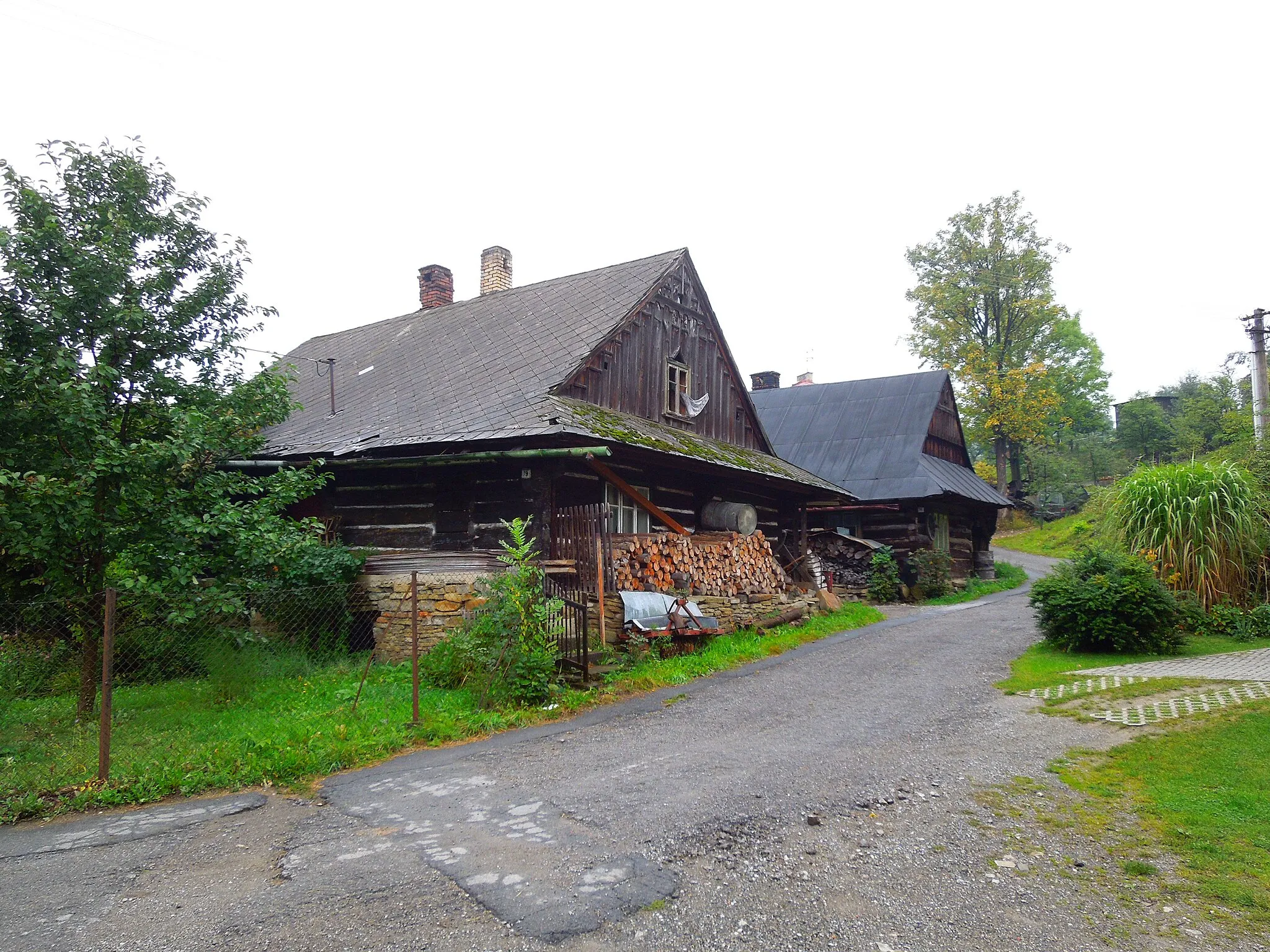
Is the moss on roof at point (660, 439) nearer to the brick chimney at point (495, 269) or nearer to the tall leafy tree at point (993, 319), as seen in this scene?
the brick chimney at point (495, 269)

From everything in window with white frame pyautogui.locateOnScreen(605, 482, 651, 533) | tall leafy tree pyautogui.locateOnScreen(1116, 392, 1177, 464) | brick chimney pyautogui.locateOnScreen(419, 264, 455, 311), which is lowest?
window with white frame pyautogui.locateOnScreen(605, 482, 651, 533)

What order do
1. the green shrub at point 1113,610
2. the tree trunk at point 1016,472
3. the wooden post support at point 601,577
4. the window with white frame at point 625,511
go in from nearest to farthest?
the wooden post support at point 601,577 < the green shrub at point 1113,610 < the window with white frame at point 625,511 < the tree trunk at point 1016,472

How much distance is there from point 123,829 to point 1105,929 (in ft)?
18.8

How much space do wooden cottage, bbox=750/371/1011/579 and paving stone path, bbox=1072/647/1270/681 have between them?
1043cm

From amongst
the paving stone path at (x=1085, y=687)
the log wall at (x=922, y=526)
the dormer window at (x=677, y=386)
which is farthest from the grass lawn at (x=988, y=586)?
the paving stone path at (x=1085, y=687)

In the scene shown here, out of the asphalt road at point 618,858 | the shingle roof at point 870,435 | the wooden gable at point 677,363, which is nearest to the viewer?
the asphalt road at point 618,858

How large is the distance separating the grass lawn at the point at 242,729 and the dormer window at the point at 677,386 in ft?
19.6

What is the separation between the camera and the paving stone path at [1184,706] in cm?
730

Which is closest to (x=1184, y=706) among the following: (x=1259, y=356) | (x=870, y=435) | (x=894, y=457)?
(x=894, y=457)

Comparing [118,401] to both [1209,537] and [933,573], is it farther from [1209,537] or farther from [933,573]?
[933,573]

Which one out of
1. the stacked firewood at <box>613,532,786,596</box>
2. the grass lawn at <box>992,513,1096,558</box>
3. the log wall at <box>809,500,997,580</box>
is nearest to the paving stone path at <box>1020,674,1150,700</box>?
the stacked firewood at <box>613,532,786,596</box>

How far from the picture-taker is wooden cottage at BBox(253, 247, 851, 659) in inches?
429

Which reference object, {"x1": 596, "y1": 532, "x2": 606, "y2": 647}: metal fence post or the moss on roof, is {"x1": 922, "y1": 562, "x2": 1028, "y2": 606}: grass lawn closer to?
the moss on roof

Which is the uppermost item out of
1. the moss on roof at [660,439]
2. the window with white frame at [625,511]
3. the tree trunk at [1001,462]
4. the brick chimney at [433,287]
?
the brick chimney at [433,287]
